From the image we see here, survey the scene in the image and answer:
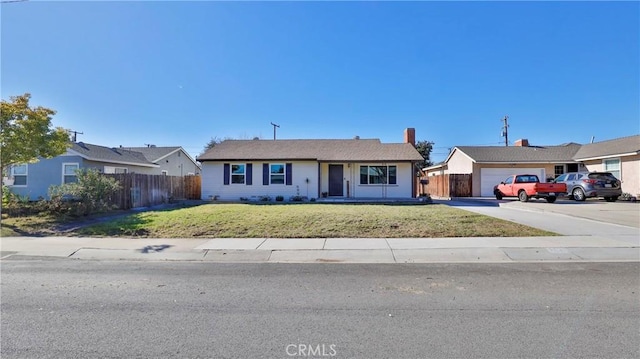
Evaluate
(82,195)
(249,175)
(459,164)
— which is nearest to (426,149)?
(459,164)

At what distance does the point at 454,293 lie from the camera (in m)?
5.03

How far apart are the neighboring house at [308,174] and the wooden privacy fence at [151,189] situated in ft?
7.21

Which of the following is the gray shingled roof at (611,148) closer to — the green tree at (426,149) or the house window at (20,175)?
the green tree at (426,149)

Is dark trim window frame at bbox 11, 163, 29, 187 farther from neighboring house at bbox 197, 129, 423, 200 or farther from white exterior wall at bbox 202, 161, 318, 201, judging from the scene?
white exterior wall at bbox 202, 161, 318, 201

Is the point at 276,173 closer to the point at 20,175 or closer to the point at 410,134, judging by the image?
the point at 410,134

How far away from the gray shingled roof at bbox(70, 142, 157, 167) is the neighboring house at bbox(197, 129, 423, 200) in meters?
6.84

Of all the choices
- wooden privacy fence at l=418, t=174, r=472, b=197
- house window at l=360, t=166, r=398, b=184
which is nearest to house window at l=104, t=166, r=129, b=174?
house window at l=360, t=166, r=398, b=184

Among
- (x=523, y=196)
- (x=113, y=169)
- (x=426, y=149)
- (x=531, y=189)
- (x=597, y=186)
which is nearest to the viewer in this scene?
(x=531, y=189)

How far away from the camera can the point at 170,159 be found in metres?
31.6

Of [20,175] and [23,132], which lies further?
[20,175]

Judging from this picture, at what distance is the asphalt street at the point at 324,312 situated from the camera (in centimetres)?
335

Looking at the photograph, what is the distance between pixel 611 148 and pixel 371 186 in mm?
17798

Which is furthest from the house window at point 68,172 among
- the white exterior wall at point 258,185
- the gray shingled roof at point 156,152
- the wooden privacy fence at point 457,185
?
the wooden privacy fence at point 457,185

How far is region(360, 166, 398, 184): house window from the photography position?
21.6 m
